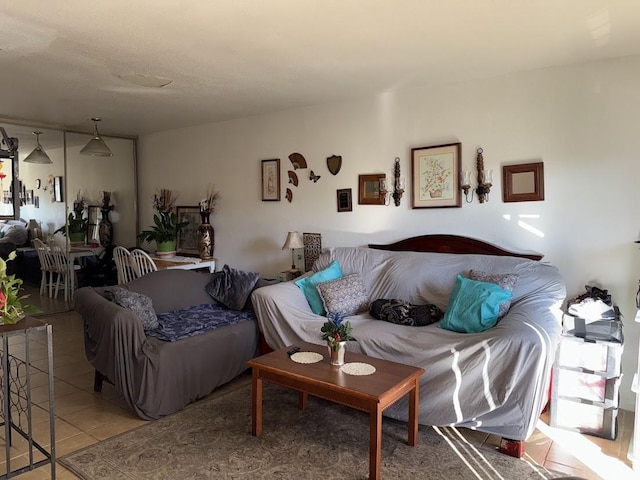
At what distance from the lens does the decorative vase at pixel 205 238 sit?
5344 millimetres

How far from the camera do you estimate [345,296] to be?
3512 mm

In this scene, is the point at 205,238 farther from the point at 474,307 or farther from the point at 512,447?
the point at 512,447

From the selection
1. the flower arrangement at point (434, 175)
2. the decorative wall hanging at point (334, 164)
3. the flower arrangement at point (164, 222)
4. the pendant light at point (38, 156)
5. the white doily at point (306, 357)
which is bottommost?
the white doily at point (306, 357)

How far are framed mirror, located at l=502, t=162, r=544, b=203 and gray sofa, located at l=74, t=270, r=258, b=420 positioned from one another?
2205mm

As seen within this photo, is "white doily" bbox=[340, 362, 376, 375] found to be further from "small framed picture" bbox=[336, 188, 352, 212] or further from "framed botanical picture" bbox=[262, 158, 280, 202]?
"framed botanical picture" bbox=[262, 158, 280, 202]

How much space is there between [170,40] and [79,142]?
376cm

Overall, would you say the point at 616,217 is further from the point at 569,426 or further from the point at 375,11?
the point at 375,11

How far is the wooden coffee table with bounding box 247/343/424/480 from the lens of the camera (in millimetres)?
2139

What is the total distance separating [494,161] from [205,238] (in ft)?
10.8

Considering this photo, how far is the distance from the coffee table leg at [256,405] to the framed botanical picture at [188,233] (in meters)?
3.36

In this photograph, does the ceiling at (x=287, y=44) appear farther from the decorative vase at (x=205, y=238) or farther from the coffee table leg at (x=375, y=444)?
the coffee table leg at (x=375, y=444)

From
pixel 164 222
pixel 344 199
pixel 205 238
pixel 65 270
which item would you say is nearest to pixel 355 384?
pixel 344 199

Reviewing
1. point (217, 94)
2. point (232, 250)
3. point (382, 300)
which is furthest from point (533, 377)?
point (232, 250)

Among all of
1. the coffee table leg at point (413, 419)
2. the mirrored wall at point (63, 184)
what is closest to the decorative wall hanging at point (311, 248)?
the coffee table leg at point (413, 419)
